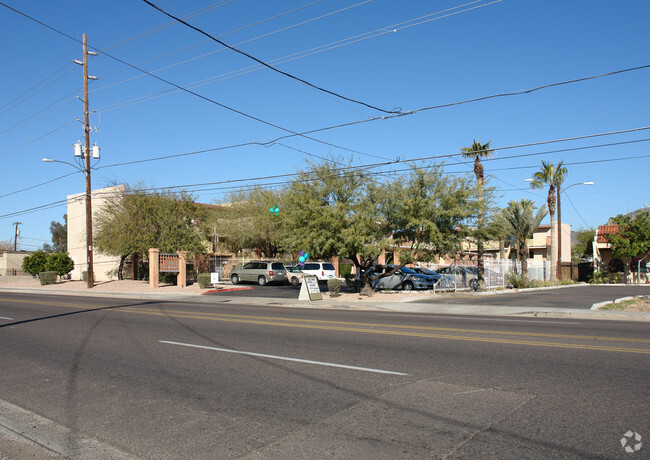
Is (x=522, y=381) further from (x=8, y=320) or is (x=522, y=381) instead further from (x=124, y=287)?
(x=124, y=287)

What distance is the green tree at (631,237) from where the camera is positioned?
39.5 metres

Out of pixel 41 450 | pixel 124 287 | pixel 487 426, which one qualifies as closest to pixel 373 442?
pixel 487 426

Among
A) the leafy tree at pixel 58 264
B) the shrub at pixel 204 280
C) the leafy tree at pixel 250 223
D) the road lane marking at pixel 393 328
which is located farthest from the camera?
the leafy tree at pixel 250 223

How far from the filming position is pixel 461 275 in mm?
30734

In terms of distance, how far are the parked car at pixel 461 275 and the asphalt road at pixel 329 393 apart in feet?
57.2

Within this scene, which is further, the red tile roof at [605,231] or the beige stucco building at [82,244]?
the beige stucco building at [82,244]

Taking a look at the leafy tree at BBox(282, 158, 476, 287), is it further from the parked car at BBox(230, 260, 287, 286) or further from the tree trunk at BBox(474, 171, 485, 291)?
the parked car at BBox(230, 260, 287, 286)

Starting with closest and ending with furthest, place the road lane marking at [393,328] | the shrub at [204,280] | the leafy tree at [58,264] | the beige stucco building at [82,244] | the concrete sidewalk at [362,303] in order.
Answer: the road lane marking at [393,328] → the concrete sidewalk at [362,303] → the shrub at [204,280] → the leafy tree at [58,264] → the beige stucco building at [82,244]

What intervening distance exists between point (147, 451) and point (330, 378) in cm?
321

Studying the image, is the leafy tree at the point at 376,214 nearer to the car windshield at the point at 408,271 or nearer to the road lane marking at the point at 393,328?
the car windshield at the point at 408,271

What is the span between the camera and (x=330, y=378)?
7664mm

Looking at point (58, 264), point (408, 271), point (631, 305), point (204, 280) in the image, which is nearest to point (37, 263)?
point (58, 264)

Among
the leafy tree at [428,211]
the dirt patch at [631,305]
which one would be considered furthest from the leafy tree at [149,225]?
the dirt patch at [631,305]

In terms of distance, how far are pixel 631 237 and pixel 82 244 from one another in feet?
159
